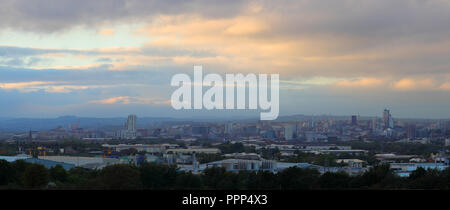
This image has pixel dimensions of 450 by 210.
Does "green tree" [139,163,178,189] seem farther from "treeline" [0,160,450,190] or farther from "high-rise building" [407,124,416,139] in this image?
→ "high-rise building" [407,124,416,139]

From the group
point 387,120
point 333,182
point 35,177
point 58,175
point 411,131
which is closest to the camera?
point 35,177

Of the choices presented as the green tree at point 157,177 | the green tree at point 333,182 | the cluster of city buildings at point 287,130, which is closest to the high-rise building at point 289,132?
the cluster of city buildings at point 287,130

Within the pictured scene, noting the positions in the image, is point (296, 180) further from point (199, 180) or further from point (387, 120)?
point (387, 120)

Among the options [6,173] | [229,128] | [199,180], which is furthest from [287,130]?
[6,173]

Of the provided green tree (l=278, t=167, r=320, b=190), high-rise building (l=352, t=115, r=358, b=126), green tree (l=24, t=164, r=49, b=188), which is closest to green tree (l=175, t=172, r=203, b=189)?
green tree (l=278, t=167, r=320, b=190)

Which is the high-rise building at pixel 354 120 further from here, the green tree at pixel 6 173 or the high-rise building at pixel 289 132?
the green tree at pixel 6 173

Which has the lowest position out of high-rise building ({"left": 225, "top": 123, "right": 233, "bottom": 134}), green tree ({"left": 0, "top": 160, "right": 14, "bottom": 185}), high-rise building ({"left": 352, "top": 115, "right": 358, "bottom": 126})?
green tree ({"left": 0, "top": 160, "right": 14, "bottom": 185})
